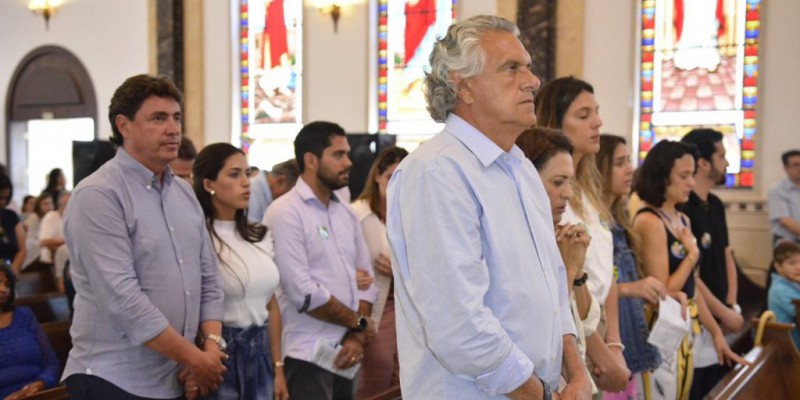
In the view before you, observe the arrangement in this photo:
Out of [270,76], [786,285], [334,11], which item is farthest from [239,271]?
[270,76]

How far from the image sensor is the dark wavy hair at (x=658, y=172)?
347cm

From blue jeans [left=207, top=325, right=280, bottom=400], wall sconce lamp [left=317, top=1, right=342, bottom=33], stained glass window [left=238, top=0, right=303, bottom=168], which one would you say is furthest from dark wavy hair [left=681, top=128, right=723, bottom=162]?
stained glass window [left=238, top=0, right=303, bottom=168]

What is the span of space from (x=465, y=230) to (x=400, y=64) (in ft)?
24.9

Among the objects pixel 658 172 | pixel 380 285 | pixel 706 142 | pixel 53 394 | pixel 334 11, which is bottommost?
pixel 53 394

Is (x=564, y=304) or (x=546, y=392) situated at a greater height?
(x=564, y=304)

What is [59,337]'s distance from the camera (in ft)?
12.9

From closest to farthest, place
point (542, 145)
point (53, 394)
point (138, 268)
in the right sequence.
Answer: point (542, 145), point (138, 268), point (53, 394)

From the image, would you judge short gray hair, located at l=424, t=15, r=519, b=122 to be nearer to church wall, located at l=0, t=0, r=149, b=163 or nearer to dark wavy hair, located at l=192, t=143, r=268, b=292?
dark wavy hair, located at l=192, t=143, r=268, b=292

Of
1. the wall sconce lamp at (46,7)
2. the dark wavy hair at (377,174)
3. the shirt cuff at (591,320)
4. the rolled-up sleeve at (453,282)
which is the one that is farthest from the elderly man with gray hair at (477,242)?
the wall sconce lamp at (46,7)

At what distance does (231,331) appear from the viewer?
2.85 metres

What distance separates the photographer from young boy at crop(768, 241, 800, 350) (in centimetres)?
502

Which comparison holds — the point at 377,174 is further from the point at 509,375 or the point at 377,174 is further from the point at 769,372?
the point at 509,375

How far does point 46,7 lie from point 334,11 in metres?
4.13

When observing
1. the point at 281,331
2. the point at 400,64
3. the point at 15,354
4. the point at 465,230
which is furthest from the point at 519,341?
the point at 400,64
